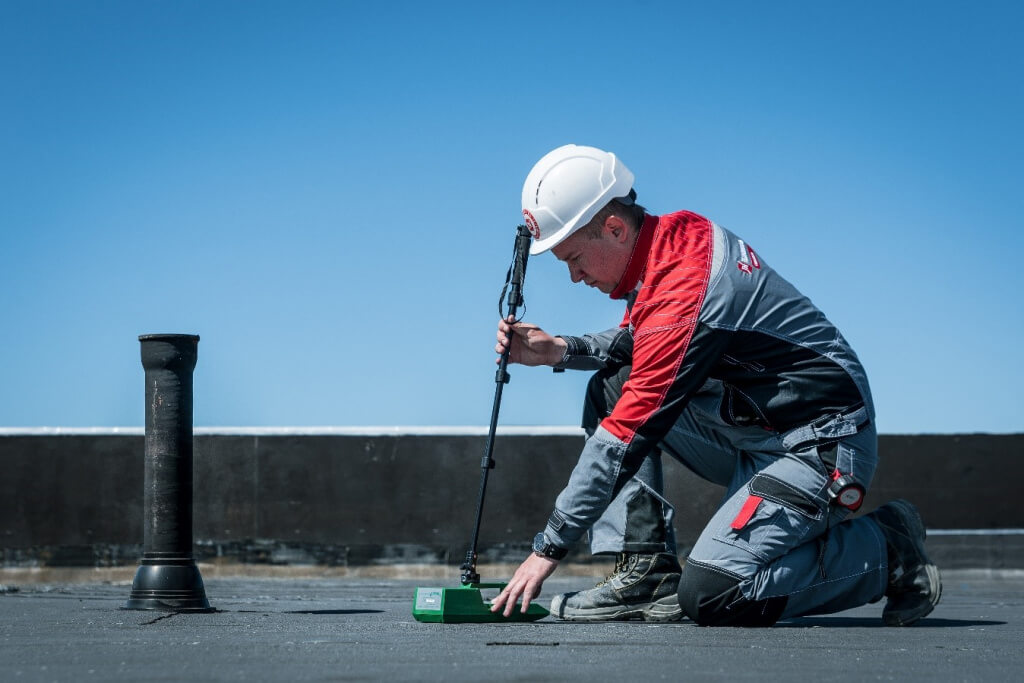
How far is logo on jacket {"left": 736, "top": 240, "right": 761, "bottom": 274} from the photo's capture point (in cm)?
379

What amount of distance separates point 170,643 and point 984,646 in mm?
2028

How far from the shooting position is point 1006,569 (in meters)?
7.94

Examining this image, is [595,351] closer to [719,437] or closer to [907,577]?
[719,437]

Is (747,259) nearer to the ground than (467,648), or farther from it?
farther from it

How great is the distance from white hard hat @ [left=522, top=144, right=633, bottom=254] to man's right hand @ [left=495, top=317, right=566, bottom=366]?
1.22 feet

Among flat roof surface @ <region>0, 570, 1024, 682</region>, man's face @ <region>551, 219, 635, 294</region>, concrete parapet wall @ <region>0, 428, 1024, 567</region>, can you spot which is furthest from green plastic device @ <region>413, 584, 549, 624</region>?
concrete parapet wall @ <region>0, 428, 1024, 567</region>

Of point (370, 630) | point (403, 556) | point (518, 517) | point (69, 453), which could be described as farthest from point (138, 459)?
point (370, 630)

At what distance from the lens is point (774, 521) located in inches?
149

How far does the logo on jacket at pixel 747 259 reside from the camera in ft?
12.4

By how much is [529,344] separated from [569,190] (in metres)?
0.66

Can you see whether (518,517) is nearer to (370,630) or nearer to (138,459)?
(138,459)

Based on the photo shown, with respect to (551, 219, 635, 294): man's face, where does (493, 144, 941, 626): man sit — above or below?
below

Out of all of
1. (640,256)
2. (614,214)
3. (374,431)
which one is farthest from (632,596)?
(374,431)

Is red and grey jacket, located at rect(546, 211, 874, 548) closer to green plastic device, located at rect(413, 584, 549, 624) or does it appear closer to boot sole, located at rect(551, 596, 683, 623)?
green plastic device, located at rect(413, 584, 549, 624)
